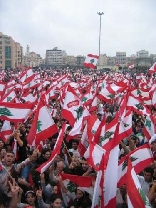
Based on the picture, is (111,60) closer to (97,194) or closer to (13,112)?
(13,112)

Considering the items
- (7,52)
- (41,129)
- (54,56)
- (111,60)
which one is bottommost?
(41,129)

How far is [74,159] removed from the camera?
6168mm

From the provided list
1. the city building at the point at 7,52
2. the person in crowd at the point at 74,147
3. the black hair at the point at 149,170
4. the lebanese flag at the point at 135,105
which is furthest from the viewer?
the city building at the point at 7,52

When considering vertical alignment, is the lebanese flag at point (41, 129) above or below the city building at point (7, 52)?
below

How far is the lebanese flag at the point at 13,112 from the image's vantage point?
297 inches

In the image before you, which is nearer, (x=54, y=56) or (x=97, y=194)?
(x=97, y=194)

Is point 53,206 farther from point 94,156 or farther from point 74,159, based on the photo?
point 74,159

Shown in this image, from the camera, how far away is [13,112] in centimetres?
755

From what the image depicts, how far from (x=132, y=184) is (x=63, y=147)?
329cm

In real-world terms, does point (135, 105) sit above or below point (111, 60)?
below

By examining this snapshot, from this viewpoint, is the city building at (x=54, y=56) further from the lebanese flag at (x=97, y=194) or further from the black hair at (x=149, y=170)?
the lebanese flag at (x=97, y=194)

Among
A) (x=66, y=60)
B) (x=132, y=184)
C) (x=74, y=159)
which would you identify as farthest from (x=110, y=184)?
(x=66, y=60)

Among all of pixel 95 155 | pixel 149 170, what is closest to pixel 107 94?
pixel 95 155

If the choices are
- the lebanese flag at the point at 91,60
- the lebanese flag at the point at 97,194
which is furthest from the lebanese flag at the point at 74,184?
the lebanese flag at the point at 91,60
